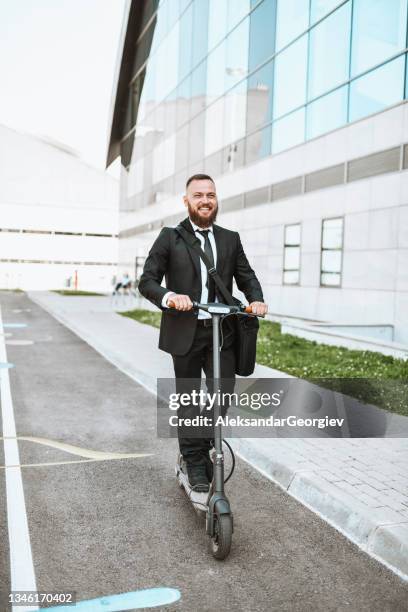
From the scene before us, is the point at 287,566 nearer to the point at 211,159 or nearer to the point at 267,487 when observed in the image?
the point at 267,487

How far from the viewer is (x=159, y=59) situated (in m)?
33.1

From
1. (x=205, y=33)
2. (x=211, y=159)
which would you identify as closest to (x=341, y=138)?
(x=211, y=159)

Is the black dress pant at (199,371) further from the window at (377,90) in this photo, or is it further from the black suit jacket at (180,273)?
the window at (377,90)

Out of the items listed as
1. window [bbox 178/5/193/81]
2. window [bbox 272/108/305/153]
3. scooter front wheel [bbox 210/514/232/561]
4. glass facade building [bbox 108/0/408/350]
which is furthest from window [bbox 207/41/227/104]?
scooter front wheel [bbox 210/514/232/561]

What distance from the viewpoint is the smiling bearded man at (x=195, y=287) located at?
383cm

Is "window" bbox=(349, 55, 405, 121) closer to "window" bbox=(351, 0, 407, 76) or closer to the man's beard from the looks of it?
"window" bbox=(351, 0, 407, 76)

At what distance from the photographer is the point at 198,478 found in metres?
3.98

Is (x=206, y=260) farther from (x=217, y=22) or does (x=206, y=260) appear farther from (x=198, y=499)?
(x=217, y=22)

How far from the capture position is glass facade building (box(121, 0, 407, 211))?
1530 centimetres

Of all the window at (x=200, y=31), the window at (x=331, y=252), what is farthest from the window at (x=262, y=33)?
the window at (x=331, y=252)

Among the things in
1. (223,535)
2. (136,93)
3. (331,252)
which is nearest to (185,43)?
(136,93)

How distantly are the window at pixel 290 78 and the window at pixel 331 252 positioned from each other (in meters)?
4.19

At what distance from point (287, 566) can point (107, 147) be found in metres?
42.6

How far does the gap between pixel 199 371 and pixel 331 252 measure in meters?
13.2
